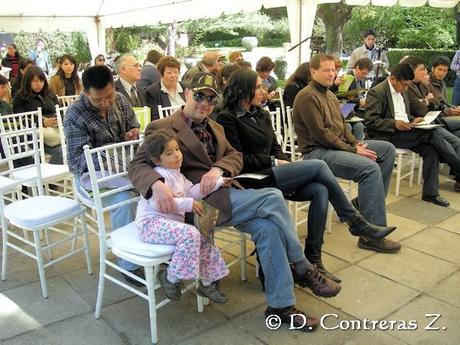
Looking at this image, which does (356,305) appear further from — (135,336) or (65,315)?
(65,315)

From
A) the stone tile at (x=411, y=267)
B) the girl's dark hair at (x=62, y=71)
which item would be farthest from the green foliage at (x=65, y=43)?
the stone tile at (x=411, y=267)

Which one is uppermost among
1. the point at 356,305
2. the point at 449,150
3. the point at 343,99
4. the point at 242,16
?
Answer: the point at 242,16

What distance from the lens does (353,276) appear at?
8.69 feet

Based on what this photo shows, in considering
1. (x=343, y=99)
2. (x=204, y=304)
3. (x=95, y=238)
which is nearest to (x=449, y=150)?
(x=343, y=99)

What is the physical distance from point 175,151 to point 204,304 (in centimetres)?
83

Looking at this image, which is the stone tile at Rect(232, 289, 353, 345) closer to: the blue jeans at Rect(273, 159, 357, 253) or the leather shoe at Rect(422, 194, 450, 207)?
the blue jeans at Rect(273, 159, 357, 253)

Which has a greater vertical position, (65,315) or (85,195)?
(85,195)

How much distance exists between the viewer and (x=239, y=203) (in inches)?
85.7

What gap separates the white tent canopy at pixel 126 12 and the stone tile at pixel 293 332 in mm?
5326

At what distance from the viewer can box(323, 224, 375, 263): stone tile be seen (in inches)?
114

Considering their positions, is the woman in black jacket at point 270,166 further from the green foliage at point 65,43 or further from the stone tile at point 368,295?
the green foliage at point 65,43

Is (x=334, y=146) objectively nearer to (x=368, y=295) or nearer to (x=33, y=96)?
(x=368, y=295)

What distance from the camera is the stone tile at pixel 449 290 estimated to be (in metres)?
2.40

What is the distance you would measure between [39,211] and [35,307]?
495mm
